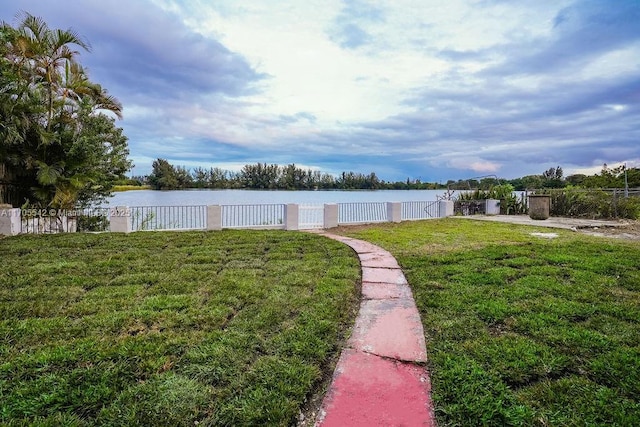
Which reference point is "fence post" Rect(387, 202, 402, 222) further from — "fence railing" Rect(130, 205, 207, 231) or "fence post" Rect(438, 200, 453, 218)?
"fence railing" Rect(130, 205, 207, 231)

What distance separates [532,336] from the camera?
311 cm

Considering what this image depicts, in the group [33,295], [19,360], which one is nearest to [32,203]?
[33,295]

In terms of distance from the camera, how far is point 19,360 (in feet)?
8.59

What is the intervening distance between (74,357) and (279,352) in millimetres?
1600

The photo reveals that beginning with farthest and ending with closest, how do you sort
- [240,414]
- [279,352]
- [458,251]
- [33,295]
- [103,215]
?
[103,215] < [458,251] < [33,295] < [279,352] < [240,414]

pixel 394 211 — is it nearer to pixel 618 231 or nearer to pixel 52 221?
pixel 618 231

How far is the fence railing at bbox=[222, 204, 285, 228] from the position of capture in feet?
37.8

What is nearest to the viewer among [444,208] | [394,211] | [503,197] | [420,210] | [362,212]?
[394,211]

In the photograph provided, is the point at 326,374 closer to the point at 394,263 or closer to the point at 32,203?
the point at 394,263

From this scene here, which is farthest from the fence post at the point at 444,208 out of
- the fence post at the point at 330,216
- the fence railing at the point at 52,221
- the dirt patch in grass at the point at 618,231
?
the fence railing at the point at 52,221

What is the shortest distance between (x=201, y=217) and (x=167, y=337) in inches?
333

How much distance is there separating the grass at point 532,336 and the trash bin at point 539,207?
26.3 ft

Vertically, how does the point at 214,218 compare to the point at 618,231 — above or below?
above

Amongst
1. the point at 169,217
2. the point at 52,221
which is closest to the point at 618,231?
the point at 169,217
